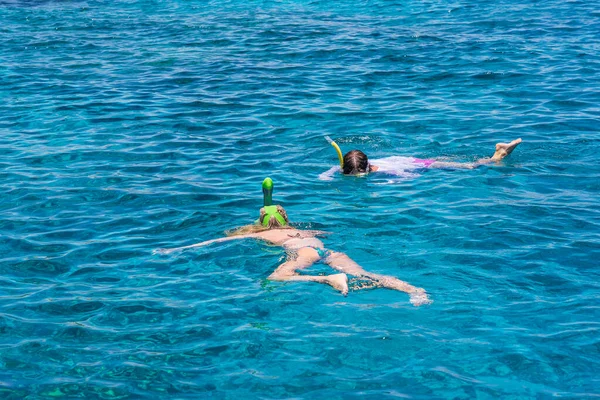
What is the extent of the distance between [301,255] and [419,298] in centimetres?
161

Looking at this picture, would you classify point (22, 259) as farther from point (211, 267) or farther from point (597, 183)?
point (597, 183)

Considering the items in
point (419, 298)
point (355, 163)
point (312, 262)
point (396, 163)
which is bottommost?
point (419, 298)

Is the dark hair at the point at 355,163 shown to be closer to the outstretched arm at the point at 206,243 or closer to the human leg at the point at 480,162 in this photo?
the human leg at the point at 480,162

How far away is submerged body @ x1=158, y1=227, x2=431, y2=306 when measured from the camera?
330 inches

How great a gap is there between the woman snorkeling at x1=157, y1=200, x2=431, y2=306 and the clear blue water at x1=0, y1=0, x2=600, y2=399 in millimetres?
165

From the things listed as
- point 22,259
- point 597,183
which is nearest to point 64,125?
point 22,259

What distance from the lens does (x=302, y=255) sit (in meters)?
9.17

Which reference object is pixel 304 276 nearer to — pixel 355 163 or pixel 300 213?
pixel 300 213

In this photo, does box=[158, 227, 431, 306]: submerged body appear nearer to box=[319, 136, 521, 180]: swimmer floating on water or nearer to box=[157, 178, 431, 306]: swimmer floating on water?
box=[157, 178, 431, 306]: swimmer floating on water

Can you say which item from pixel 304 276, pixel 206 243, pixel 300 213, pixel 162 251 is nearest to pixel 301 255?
pixel 304 276

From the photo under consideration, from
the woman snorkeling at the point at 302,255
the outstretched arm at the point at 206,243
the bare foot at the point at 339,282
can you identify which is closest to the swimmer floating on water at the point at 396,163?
the woman snorkeling at the point at 302,255

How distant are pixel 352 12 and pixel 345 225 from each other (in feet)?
57.8

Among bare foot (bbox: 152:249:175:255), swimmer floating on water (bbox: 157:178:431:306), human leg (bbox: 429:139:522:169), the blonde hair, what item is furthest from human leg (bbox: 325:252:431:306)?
human leg (bbox: 429:139:522:169)

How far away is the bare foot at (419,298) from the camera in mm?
8188
